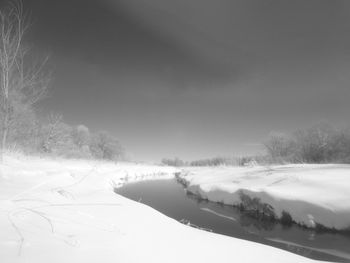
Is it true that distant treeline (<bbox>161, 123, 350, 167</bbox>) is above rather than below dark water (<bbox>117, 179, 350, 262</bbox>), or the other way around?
above

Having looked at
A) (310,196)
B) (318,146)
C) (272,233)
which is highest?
(318,146)

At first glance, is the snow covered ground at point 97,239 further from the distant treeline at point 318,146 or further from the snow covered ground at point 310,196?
the distant treeline at point 318,146

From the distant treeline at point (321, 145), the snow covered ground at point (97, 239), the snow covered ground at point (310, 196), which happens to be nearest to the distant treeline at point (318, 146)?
the distant treeline at point (321, 145)

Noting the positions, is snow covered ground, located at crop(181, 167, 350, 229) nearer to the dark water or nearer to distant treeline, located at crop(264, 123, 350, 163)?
the dark water

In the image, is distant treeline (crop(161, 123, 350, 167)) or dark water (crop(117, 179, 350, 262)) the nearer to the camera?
dark water (crop(117, 179, 350, 262))

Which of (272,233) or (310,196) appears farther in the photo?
(310,196)

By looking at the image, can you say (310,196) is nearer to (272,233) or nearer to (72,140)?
(272,233)

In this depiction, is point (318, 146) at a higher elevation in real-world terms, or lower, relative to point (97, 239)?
higher

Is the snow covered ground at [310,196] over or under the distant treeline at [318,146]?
under

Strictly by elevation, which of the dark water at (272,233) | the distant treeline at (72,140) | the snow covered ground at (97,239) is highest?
the distant treeline at (72,140)

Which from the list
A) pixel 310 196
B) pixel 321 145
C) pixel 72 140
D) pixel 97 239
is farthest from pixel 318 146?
pixel 72 140

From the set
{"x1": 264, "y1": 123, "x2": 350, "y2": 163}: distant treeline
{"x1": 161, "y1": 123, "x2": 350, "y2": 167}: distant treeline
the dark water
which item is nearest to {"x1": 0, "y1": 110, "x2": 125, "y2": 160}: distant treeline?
the dark water

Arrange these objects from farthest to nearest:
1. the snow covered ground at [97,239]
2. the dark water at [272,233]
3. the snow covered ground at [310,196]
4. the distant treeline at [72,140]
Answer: the distant treeline at [72,140], the snow covered ground at [310,196], the dark water at [272,233], the snow covered ground at [97,239]

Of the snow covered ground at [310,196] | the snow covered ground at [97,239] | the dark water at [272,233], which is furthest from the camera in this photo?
the snow covered ground at [310,196]
